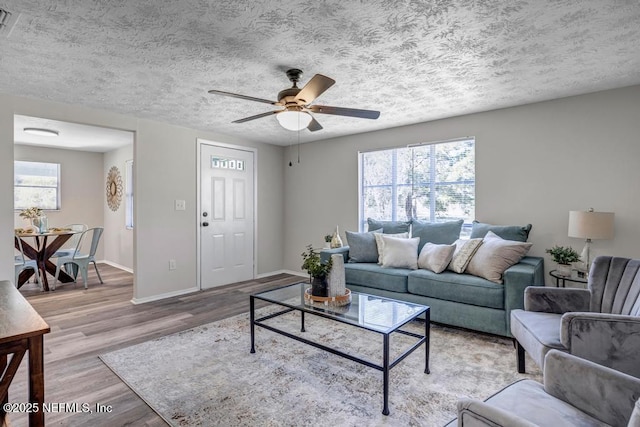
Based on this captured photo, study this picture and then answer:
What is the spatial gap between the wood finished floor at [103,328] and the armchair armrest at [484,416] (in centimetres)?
158

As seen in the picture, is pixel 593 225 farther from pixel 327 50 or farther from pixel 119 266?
pixel 119 266

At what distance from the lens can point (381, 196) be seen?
15.2 ft

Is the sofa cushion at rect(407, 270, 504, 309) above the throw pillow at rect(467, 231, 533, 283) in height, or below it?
below

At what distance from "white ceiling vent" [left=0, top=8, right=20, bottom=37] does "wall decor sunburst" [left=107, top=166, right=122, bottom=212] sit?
4.84m

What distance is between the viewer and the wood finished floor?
1.99 metres

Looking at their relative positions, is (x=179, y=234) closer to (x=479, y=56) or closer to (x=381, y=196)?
(x=381, y=196)

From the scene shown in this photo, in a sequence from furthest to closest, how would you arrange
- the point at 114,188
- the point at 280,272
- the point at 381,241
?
the point at 114,188 < the point at 280,272 < the point at 381,241

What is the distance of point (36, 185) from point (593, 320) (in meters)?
7.98

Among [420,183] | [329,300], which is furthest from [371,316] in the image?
[420,183]

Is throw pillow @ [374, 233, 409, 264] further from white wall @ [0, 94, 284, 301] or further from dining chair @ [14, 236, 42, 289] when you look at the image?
dining chair @ [14, 236, 42, 289]

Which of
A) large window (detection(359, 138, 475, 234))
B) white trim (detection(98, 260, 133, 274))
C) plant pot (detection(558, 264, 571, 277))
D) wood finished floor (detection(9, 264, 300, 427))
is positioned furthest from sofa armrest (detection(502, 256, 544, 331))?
white trim (detection(98, 260, 133, 274))

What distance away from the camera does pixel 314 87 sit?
7.13ft

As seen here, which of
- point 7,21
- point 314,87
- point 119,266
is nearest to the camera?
point 7,21

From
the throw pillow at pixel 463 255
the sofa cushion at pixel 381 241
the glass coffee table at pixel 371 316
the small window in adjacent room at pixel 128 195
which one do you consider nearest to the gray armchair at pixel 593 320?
the glass coffee table at pixel 371 316
